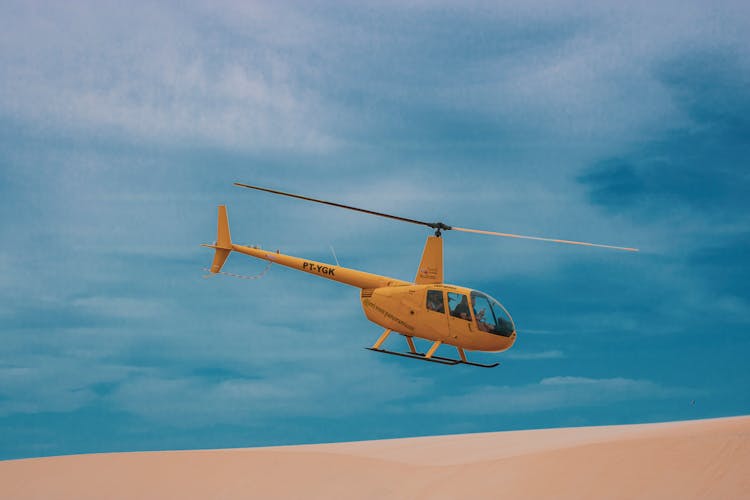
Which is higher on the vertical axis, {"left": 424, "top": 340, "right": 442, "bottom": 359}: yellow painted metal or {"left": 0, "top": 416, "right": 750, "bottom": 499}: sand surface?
{"left": 424, "top": 340, "right": 442, "bottom": 359}: yellow painted metal

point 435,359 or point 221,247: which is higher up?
point 221,247

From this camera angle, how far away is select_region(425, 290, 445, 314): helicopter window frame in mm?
24578

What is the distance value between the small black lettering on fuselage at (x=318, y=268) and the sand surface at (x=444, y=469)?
7113 mm

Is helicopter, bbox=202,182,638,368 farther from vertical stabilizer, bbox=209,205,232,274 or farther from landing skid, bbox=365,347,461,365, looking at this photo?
vertical stabilizer, bbox=209,205,232,274

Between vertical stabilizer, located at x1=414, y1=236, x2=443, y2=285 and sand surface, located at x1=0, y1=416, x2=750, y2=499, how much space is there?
6.71m

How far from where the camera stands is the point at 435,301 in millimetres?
24672

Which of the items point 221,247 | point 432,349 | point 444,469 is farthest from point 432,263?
point 221,247

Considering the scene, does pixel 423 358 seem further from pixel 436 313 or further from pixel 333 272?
pixel 333 272

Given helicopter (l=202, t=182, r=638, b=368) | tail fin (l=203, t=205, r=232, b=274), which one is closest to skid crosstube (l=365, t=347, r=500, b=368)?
helicopter (l=202, t=182, r=638, b=368)

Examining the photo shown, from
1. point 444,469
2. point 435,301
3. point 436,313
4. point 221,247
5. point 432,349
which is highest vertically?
point 221,247

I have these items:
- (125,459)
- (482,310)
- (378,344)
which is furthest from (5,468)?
(482,310)

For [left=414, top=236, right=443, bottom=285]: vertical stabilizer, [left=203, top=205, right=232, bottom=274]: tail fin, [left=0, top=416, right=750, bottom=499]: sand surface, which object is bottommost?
[left=0, top=416, right=750, bottom=499]: sand surface

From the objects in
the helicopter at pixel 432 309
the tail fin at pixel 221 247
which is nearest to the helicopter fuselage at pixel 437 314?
the helicopter at pixel 432 309

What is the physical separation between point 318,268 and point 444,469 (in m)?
7.93
